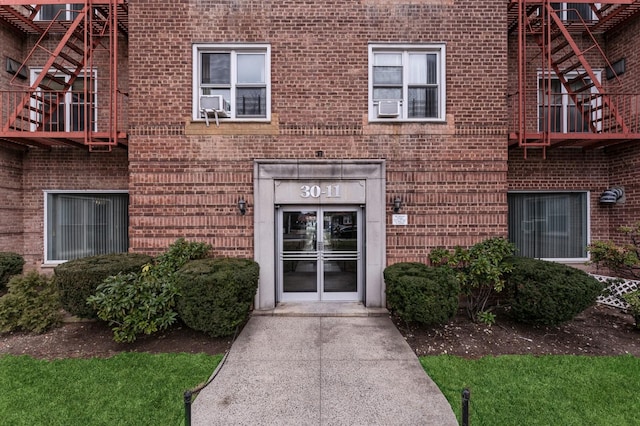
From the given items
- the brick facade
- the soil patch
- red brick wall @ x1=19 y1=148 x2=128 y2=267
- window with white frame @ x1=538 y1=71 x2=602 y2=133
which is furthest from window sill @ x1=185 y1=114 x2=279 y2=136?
window with white frame @ x1=538 y1=71 x2=602 y2=133

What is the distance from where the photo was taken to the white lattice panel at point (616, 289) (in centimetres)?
653

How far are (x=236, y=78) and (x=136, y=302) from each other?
5.05 m

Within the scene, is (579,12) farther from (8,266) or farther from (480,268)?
(8,266)

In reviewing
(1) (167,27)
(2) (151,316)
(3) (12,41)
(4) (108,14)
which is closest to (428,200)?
(2) (151,316)

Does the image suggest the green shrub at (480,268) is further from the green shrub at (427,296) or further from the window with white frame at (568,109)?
the window with white frame at (568,109)

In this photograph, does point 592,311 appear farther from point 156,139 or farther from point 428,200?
point 156,139

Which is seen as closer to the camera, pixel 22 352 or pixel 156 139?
pixel 22 352

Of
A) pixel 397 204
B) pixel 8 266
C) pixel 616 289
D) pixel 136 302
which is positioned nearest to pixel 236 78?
pixel 397 204

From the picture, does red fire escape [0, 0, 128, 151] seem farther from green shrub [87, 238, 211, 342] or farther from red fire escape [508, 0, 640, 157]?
red fire escape [508, 0, 640, 157]

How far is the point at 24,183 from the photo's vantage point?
331 inches

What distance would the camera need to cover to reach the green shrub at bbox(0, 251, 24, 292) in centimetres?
739

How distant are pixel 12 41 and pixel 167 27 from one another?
5070 millimetres

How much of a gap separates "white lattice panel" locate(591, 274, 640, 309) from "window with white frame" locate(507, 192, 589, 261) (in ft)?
4.94

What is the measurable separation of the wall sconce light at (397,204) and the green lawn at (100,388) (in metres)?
4.52
